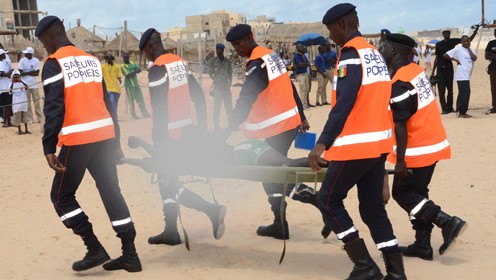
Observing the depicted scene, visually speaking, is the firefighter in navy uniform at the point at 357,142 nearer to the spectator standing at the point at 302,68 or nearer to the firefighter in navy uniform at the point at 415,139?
the firefighter in navy uniform at the point at 415,139

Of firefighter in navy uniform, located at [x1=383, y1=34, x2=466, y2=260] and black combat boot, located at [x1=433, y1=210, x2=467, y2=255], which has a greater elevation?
firefighter in navy uniform, located at [x1=383, y1=34, x2=466, y2=260]

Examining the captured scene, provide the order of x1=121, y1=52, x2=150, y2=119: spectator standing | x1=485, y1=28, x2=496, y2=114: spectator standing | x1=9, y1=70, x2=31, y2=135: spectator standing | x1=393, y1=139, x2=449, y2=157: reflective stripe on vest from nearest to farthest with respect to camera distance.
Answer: x1=393, y1=139, x2=449, y2=157: reflective stripe on vest < x1=485, y1=28, x2=496, y2=114: spectator standing < x1=9, y1=70, x2=31, y2=135: spectator standing < x1=121, y1=52, x2=150, y2=119: spectator standing

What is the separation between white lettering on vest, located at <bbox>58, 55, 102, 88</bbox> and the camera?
505 cm

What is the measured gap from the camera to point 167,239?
6.21m

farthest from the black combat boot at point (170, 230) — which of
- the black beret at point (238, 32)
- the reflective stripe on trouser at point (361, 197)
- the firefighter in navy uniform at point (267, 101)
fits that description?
the reflective stripe on trouser at point (361, 197)

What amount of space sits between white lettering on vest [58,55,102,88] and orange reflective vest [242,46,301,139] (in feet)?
4.70

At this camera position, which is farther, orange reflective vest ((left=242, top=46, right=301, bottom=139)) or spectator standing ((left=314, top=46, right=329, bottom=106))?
spectator standing ((left=314, top=46, right=329, bottom=106))

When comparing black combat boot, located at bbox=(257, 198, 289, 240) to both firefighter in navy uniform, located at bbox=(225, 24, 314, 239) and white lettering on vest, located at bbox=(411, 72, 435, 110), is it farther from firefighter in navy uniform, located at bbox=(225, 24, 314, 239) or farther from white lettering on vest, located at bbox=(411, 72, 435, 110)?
white lettering on vest, located at bbox=(411, 72, 435, 110)

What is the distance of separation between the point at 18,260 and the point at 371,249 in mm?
3288

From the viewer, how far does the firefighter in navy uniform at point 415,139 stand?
4988mm

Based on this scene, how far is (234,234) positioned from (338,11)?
2927 millimetres

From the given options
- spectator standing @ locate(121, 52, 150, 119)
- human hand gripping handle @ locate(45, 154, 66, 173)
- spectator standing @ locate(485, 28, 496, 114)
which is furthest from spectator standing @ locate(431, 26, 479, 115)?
human hand gripping handle @ locate(45, 154, 66, 173)

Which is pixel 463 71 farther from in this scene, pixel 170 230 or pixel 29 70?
pixel 29 70

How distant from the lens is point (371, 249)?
5824mm
